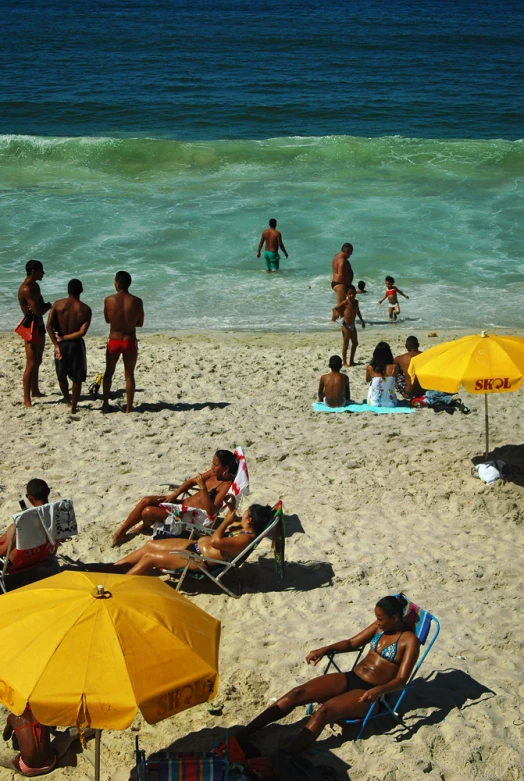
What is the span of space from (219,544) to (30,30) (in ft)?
155

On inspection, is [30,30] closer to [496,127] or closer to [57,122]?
[57,122]

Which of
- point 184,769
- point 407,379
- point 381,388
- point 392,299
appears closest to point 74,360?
point 381,388

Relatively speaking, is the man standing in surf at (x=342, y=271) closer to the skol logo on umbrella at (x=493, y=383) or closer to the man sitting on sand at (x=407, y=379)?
the man sitting on sand at (x=407, y=379)

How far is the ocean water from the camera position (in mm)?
16266

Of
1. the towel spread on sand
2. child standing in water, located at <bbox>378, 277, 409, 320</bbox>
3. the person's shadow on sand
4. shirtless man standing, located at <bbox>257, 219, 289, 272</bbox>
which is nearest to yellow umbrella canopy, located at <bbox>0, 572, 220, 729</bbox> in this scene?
the person's shadow on sand

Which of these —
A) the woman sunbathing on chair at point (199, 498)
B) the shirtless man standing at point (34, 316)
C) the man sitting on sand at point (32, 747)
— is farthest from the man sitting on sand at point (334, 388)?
the man sitting on sand at point (32, 747)

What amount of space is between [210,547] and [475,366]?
2539 mm

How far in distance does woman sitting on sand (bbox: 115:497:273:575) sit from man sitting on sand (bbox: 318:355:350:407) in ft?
11.4

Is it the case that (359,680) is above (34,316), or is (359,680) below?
below

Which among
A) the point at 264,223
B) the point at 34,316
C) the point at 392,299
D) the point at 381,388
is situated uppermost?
the point at 264,223

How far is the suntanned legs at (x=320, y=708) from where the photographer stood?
4766 mm

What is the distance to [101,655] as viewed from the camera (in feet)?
12.9

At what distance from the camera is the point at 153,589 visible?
4.59 m

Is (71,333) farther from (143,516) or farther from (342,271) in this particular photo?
(342,271)
